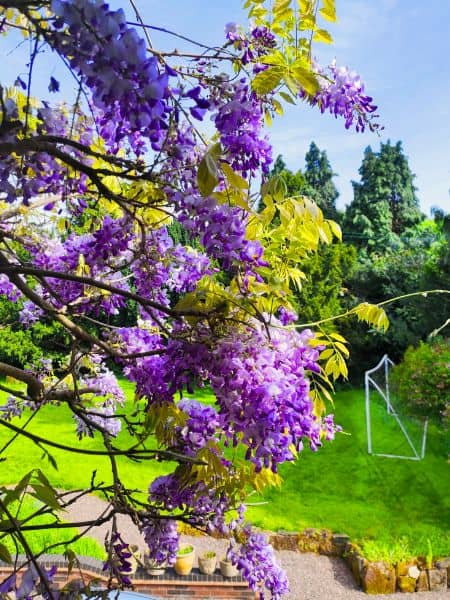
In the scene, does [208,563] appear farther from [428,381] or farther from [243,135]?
[243,135]

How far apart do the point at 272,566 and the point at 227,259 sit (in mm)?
1368

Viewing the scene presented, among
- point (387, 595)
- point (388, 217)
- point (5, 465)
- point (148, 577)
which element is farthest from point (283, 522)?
point (388, 217)

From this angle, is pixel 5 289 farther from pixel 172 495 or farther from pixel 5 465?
pixel 5 465

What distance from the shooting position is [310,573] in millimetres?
7176

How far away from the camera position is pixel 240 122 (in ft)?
4.86

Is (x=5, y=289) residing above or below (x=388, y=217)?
below

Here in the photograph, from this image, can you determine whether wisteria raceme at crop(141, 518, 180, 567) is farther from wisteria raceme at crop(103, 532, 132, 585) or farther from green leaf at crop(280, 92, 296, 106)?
green leaf at crop(280, 92, 296, 106)

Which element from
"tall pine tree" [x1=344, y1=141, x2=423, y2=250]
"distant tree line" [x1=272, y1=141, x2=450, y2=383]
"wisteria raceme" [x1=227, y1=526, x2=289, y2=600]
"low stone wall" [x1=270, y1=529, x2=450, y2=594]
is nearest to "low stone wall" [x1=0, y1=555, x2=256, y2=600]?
"low stone wall" [x1=270, y1=529, x2=450, y2=594]

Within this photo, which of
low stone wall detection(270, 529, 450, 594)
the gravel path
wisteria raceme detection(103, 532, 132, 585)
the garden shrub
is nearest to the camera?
wisteria raceme detection(103, 532, 132, 585)

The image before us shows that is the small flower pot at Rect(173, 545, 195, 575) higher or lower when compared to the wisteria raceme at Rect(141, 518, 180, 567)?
lower

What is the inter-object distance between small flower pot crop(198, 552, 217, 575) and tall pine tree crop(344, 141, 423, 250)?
17.7 metres

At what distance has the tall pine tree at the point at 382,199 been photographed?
23656 millimetres

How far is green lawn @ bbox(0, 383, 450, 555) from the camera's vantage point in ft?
27.7

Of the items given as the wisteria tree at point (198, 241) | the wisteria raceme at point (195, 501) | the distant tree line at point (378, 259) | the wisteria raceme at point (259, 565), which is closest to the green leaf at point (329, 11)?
the wisteria tree at point (198, 241)
